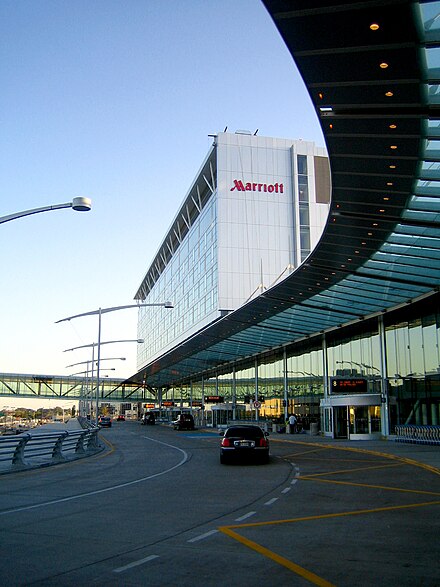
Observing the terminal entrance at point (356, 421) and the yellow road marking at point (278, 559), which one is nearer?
the yellow road marking at point (278, 559)

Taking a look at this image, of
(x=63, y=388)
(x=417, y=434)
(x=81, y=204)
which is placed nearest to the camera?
(x=81, y=204)

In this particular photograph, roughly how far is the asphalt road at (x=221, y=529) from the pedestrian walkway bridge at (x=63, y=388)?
9850 cm

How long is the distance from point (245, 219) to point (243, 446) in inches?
1803

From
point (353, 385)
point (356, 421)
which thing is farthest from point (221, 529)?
point (353, 385)

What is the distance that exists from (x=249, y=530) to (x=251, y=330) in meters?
36.0

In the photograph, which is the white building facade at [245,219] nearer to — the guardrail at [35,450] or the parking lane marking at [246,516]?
the guardrail at [35,450]

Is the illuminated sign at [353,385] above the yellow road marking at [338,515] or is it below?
above

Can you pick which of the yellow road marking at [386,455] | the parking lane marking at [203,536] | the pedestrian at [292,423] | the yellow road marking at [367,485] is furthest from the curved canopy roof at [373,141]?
the pedestrian at [292,423]

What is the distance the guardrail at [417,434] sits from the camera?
3142 centimetres

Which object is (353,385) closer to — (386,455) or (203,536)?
(386,455)

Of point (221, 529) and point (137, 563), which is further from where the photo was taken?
point (221, 529)

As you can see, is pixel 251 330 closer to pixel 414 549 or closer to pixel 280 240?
pixel 280 240

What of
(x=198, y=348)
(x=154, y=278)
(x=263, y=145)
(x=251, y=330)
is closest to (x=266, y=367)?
(x=198, y=348)

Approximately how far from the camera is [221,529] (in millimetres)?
9656
